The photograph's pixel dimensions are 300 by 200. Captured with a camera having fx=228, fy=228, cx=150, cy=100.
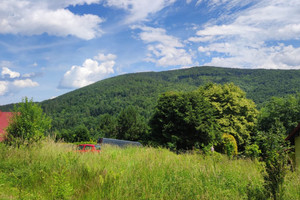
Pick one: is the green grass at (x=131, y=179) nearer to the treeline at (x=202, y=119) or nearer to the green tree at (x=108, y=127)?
the treeline at (x=202, y=119)

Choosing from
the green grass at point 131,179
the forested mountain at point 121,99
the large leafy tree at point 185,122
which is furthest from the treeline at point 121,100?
the green grass at point 131,179

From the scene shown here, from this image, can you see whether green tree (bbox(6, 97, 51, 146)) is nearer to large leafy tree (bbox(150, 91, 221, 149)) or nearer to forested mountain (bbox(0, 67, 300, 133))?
large leafy tree (bbox(150, 91, 221, 149))

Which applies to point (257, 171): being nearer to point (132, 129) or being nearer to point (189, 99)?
point (189, 99)

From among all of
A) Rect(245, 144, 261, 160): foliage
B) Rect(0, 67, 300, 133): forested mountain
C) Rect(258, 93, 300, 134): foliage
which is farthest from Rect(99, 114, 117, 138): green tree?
Rect(245, 144, 261, 160): foliage

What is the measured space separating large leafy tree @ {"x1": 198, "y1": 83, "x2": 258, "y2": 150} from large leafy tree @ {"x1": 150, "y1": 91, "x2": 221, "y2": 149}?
10.7 ft

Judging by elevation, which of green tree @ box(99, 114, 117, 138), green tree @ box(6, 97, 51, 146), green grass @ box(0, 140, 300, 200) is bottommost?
green tree @ box(99, 114, 117, 138)

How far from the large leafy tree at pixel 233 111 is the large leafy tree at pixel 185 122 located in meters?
3.26

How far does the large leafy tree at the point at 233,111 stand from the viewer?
30703 millimetres

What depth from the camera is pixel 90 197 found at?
15.7 feet

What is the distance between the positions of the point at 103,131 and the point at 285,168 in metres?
63.6

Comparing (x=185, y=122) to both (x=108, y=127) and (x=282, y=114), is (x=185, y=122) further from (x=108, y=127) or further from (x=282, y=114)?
(x=108, y=127)

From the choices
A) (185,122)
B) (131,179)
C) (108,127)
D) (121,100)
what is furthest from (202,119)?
(121,100)

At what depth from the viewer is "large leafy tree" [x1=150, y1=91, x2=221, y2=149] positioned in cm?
2614

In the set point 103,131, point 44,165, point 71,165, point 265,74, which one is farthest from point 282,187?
point 265,74
